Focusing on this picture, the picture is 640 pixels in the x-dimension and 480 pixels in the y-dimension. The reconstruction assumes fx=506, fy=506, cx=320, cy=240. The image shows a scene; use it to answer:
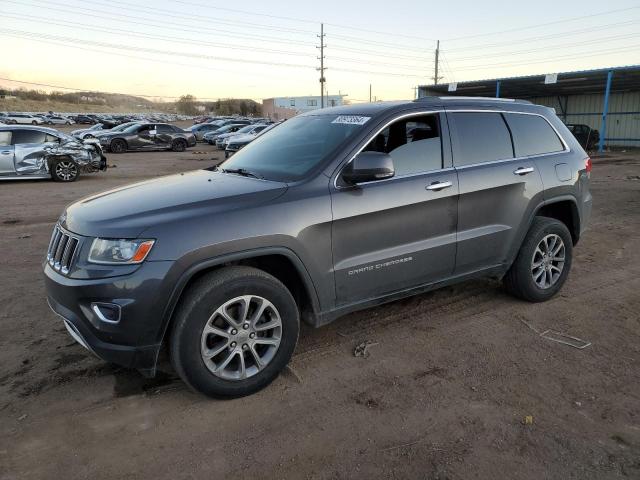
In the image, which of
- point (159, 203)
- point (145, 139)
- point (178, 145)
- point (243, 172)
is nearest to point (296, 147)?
point (243, 172)

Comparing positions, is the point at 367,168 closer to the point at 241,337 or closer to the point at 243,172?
the point at 243,172

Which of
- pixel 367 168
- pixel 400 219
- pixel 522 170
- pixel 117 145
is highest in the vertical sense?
pixel 367 168

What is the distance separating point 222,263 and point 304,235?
563 millimetres

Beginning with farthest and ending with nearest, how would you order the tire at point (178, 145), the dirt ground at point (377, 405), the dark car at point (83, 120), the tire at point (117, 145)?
the dark car at point (83, 120) → the tire at point (178, 145) → the tire at point (117, 145) → the dirt ground at point (377, 405)

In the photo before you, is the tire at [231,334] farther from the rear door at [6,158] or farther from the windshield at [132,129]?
the windshield at [132,129]

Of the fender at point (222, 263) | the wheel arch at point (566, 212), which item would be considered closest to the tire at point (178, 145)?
the wheel arch at point (566, 212)

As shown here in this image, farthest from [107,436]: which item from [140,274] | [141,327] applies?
[140,274]

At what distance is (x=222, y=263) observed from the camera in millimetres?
3102

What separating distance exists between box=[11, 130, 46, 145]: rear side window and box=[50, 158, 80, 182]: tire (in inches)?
27.3

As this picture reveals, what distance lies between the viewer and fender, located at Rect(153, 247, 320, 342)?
2.96 m

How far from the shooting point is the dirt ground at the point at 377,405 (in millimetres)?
2648

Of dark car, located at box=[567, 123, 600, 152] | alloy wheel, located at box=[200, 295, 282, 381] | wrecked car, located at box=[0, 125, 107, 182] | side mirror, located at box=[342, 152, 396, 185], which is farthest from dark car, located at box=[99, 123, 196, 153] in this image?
alloy wheel, located at box=[200, 295, 282, 381]

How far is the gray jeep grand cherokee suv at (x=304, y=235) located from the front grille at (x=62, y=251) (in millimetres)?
15

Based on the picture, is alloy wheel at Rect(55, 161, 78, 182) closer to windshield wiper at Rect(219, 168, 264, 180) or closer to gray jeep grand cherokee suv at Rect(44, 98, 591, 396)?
gray jeep grand cherokee suv at Rect(44, 98, 591, 396)
